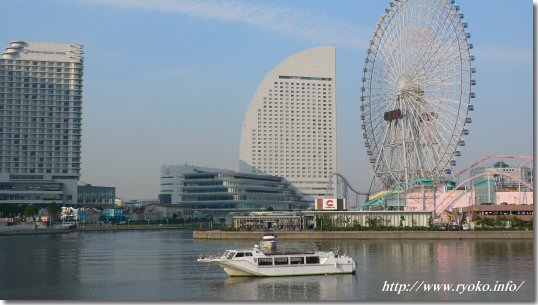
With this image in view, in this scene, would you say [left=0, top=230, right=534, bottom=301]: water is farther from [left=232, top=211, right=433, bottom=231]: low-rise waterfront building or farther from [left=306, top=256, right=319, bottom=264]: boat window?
[left=232, top=211, right=433, bottom=231]: low-rise waterfront building

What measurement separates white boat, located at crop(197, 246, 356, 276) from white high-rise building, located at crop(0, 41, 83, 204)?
384 feet

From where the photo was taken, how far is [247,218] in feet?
347

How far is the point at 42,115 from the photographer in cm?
16162

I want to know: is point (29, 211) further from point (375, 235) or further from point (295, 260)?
point (295, 260)

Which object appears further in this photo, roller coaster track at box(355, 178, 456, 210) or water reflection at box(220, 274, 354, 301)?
roller coaster track at box(355, 178, 456, 210)

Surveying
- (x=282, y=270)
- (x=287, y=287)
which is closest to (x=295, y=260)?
(x=282, y=270)

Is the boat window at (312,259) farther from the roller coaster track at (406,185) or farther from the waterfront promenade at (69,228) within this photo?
the waterfront promenade at (69,228)

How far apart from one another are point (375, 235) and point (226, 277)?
4555 cm

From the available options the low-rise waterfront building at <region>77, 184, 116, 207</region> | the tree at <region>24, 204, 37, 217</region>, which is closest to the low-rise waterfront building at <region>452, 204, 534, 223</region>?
the tree at <region>24, 204, 37, 217</region>

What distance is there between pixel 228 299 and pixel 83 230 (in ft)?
322

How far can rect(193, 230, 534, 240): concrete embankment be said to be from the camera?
3423 inches

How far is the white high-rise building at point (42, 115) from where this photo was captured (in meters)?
160

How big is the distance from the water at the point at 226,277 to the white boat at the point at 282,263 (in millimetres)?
764

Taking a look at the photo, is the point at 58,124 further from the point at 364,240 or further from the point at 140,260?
the point at 140,260
